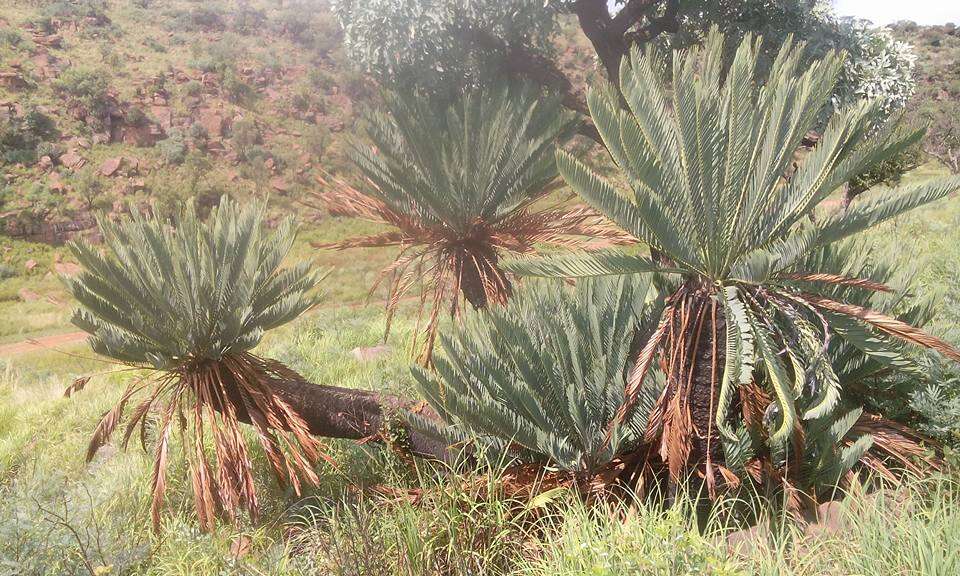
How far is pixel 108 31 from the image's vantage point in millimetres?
34812

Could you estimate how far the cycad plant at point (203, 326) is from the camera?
3.23 metres

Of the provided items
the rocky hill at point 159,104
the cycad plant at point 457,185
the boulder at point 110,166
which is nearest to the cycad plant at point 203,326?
the cycad plant at point 457,185

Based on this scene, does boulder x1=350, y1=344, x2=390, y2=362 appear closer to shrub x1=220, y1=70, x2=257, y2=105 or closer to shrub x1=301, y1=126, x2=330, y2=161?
shrub x1=301, y1=126, x2=330, y2=161

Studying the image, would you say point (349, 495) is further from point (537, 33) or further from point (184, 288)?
point (537, 33)

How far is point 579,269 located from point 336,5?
3.93 metres

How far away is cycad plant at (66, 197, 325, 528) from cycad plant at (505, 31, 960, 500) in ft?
5.66

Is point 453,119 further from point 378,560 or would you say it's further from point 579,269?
point 378,560

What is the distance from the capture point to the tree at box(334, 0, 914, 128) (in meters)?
4.75

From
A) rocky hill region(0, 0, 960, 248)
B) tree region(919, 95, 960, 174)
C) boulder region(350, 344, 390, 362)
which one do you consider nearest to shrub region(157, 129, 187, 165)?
rocky hill region(0, 0, 960, 248)

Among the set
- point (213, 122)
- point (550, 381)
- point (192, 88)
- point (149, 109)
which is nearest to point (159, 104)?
point (149, 109)

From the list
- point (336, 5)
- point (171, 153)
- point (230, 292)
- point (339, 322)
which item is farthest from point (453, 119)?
point (171, 153)

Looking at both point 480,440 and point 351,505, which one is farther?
point 351,505

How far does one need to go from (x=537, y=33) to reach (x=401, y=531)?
4.39 meters

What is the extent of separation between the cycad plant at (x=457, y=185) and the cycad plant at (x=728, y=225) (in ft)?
5.71
